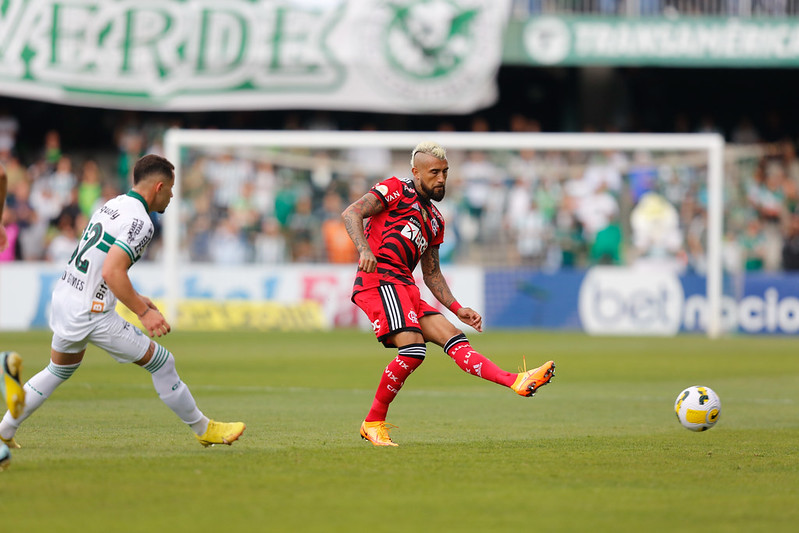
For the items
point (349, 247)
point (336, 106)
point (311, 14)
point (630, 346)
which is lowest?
point (630, 346)

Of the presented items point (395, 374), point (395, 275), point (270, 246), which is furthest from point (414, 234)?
point (270, 246)

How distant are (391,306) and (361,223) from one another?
652mm

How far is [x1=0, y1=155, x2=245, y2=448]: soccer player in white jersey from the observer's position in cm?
713

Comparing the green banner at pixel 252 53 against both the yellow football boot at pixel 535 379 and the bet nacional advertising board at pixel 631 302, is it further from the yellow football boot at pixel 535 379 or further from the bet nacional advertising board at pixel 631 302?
the yellow football boot at pixel 535 379

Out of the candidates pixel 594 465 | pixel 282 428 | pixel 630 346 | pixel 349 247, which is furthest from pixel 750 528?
pixel 349 247

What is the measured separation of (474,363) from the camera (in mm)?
8258

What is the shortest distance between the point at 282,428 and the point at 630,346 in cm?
1160

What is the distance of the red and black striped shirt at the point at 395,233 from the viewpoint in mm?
8445

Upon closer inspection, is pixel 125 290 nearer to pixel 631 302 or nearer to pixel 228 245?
pixel 228 245

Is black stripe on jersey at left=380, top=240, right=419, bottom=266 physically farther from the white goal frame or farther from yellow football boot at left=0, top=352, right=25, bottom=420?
the white goal frame

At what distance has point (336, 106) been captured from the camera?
2711 cm

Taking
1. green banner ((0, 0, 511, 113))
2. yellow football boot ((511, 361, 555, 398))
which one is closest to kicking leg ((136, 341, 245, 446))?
yellow football boot ((511, 361, 555, 398))

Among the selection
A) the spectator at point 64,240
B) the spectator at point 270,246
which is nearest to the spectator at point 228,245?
the spectator at point 270,246

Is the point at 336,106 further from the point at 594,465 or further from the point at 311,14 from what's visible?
the point at 594,465
